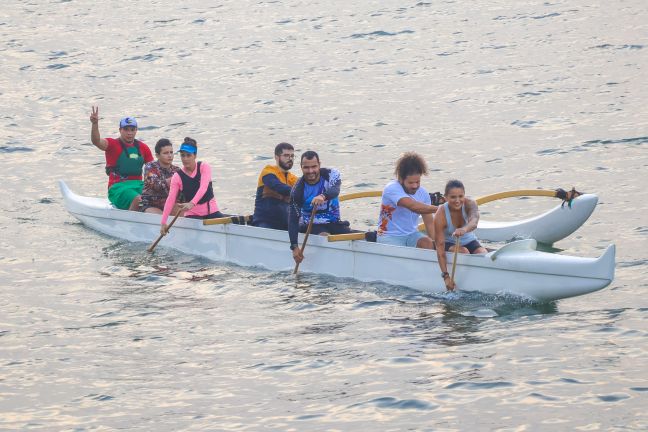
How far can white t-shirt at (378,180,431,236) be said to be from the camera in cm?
1349

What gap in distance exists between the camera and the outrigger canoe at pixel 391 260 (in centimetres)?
1247

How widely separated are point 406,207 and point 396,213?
0.32 meters

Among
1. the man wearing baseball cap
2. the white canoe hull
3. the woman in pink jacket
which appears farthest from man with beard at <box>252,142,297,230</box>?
the white canoe hull

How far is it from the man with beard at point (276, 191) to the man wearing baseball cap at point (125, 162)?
293 centimetres

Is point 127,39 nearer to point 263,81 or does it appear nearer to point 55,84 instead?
point 55,84

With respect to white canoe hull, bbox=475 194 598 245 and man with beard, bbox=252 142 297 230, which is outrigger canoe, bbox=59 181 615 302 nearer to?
man with beard, bbox=252 142 297 230

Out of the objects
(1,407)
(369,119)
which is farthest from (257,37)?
(1,407)

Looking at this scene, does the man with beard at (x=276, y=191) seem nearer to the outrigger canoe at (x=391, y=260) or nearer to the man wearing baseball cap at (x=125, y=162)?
the outrigger canoe at (x=391, y=260)

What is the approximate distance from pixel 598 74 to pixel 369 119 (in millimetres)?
6337

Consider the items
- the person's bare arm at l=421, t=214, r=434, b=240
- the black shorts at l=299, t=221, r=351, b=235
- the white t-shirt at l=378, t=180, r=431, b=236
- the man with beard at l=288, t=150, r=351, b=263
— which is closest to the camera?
the white t-shirt at l=378, t=180, r=431, b=236

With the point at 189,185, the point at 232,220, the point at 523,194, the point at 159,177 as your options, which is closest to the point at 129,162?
the point at 159,177

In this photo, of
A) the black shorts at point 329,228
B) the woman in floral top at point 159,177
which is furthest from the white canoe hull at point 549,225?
the woman in floral top at point 159,177

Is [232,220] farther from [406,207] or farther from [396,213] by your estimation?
[406,207]

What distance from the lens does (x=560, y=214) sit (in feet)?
52.4
